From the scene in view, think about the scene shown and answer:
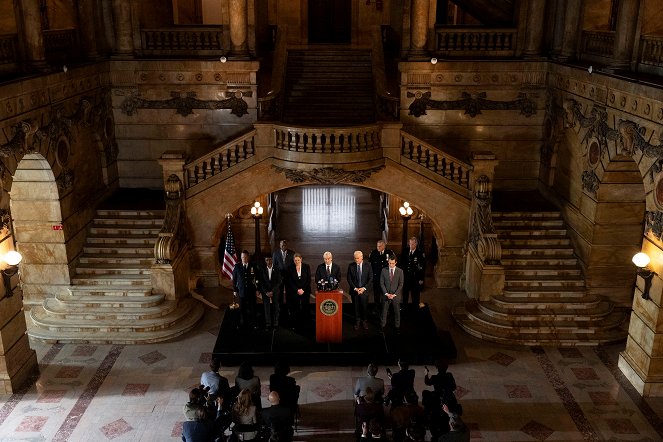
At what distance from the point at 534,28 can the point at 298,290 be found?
28.9 feet

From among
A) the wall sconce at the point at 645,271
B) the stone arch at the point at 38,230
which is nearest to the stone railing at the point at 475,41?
the wall sconce at the point at 645,271

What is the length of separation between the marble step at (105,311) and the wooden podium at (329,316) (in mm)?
3409

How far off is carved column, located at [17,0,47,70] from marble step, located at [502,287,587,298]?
33.9 feet

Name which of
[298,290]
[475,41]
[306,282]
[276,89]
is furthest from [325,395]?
[475,41]

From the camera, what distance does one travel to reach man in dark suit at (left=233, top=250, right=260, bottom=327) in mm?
12391

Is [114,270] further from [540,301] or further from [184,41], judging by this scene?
[540,301]

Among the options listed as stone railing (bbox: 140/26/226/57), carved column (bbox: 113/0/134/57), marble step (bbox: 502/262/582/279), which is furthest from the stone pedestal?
marble step (bbox: 502/262/582/279)

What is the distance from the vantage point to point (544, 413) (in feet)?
34.6

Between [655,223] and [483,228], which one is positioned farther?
[483,228]

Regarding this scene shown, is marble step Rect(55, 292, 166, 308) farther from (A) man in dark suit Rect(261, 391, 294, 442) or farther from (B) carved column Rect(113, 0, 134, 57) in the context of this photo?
(B) carved column Rect(113, 0, 134, 57)

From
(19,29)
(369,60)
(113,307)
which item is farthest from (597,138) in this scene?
(19,29)

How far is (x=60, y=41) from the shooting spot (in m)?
14.1

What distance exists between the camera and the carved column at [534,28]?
15.7m

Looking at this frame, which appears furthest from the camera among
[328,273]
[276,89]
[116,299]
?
[276,89]
